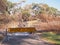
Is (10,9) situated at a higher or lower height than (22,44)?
higher

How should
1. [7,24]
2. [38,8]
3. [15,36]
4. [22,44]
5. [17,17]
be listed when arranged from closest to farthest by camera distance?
[22,44] < [15,36] < [7,24] < [17,17] < [38,8]

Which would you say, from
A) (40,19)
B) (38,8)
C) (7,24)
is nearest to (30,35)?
(7,24)

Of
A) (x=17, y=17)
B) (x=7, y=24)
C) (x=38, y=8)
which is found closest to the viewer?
(x=7, y=24)

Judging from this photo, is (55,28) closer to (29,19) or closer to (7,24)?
(7,24)

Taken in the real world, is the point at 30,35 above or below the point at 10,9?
below

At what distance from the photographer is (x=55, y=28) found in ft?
60.5

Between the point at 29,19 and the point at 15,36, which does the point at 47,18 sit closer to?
the point at 29,19

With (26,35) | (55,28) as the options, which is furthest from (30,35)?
(55,28)

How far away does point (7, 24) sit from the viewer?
20344 mm

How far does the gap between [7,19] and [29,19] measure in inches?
216

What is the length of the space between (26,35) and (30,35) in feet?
0.87

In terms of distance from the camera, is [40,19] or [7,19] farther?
[40,19]

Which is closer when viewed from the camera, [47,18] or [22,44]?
[22,44]

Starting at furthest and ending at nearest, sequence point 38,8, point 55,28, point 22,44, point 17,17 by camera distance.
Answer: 1. point 38,8
2. point 17,17
3. point 55,28
4. point 22,44
